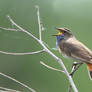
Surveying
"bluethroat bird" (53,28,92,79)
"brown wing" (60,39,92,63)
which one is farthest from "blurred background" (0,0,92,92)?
"brown wing" (60,39,92,63)

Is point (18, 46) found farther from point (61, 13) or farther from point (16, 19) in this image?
point (61, 13)

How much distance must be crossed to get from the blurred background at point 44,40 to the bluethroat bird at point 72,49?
204 centimetres

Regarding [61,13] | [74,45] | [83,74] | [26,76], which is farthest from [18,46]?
[74,45]

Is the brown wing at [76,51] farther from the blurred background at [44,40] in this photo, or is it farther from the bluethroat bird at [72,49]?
the blurred background at [44,40]

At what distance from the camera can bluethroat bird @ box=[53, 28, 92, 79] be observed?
5.73m

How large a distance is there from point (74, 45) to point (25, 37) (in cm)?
691

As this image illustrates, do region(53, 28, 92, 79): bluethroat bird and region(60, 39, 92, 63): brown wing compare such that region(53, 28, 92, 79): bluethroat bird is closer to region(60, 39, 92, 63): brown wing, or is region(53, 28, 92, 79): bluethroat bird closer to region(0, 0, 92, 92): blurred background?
region(60, 39, 92, 63): brown wing

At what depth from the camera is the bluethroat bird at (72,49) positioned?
5734 millimetres

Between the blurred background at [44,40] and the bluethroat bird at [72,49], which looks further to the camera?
the blurred background at [44,40]

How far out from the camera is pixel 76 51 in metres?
5.90

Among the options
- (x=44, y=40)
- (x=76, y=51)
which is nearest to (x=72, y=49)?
(x=76, y=51)

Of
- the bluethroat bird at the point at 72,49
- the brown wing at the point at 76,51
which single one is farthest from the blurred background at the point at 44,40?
the brown wing at the point at 76,51

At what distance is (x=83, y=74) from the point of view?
10.9 meters

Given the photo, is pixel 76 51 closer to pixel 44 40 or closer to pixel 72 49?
pixel 72 49
